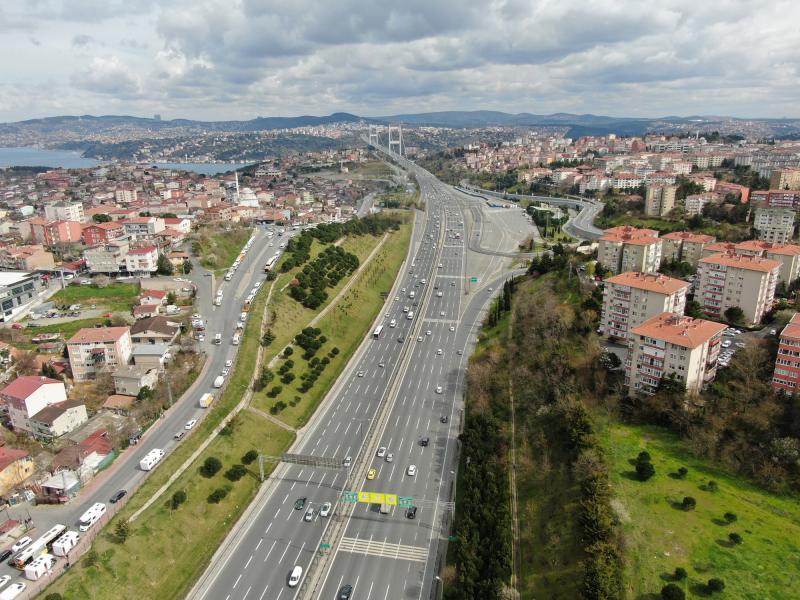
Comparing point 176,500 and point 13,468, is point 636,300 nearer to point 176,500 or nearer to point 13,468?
point 176,500

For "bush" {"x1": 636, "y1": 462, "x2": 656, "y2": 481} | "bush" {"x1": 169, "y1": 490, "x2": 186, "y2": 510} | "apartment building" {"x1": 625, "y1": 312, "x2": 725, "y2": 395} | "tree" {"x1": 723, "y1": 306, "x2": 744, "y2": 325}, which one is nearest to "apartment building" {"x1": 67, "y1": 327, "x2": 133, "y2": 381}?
"bush" {"x1": 169, "y1": 490, "x2": 186, "y2": 510}

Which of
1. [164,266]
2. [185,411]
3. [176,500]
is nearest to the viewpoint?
[176,500]

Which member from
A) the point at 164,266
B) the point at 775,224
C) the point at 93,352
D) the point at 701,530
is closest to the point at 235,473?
the point at 93,352

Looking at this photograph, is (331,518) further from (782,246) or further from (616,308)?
(782,246)

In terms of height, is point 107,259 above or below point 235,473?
above

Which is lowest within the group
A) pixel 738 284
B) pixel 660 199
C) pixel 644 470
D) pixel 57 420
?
pixel 57 420

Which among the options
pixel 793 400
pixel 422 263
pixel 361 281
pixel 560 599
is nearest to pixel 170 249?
pixel 361 281

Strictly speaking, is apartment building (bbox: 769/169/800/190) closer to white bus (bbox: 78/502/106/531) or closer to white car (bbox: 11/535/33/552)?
white bus (bbox: 78/502/106/531)
